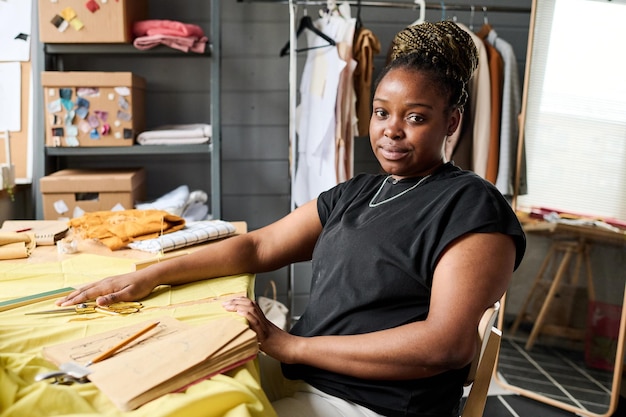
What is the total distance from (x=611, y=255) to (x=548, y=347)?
0.59m

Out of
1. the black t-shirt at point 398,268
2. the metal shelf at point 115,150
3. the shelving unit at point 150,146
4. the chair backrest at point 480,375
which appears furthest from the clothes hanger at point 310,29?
the chair backrest at point 480,375

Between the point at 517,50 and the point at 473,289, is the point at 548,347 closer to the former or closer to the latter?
the point at 517,50

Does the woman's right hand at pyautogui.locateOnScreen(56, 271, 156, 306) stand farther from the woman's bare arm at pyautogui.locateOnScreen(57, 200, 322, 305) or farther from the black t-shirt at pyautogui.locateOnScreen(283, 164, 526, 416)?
the black t-shirt at pyautogui.locateOnScreen(283, 164, 526, 416)

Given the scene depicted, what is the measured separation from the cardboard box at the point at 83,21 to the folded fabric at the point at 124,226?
97 cm

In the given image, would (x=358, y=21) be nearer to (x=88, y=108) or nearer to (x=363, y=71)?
(x=363, y=71)

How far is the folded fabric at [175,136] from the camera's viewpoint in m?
2.73

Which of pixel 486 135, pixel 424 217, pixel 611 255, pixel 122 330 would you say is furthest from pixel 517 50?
pixel 122 330

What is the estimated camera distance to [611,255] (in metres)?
2.62

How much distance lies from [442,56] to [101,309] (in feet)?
3.02

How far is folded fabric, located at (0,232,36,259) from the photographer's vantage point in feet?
5.64

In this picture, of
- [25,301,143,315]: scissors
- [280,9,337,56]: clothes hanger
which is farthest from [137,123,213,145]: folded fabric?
[25,301,143,315]: scissors

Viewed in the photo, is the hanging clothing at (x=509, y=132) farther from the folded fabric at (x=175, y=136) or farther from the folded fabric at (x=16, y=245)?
the folded fabric at (x=16, y=245)

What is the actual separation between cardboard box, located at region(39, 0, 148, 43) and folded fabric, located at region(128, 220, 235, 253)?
1115mm

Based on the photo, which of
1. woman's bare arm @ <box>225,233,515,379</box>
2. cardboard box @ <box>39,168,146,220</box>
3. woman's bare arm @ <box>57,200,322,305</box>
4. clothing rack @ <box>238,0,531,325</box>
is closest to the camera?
woman's bare arm @ <box>225,233,515,379</box>
